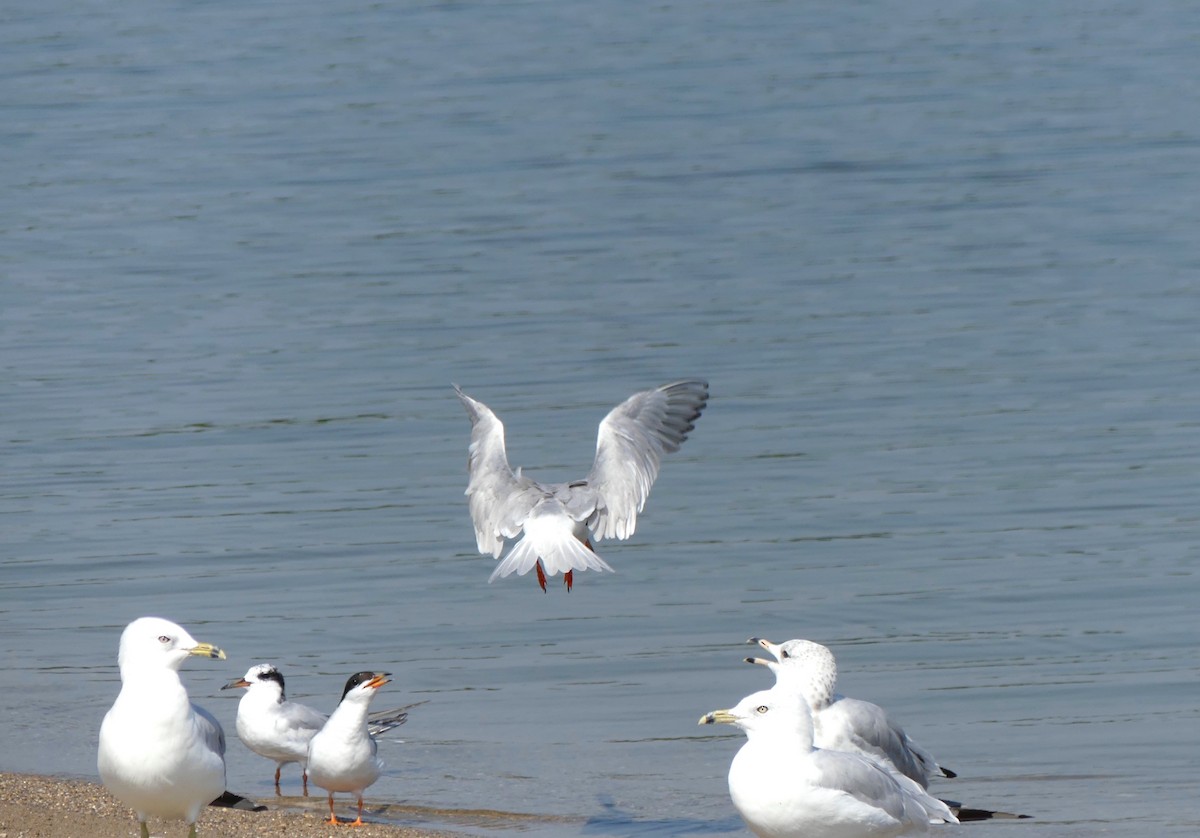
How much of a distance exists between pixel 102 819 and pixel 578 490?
137 inches

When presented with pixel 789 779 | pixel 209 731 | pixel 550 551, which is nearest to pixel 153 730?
pixel 209 731

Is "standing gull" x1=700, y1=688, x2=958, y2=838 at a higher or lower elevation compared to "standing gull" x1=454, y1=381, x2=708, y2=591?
lower

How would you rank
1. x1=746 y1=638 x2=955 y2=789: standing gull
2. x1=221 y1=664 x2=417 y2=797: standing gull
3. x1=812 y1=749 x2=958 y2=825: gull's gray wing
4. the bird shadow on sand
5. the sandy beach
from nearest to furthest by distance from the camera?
x1=812 y1=749 x2=958 y2=825: gull's gray wing < the sandy beach < x1=746 y1=638 x2=955 y2=789: standing gull < the bird shadow on sand < x1=221 y1=664 x2=417 y2=797: standing gull

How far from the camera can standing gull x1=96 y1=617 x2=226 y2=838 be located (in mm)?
7426

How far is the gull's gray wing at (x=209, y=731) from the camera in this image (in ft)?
25.4

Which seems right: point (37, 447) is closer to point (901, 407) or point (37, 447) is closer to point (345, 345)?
point (345, 345)

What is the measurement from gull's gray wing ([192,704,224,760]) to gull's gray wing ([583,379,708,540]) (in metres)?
3.36

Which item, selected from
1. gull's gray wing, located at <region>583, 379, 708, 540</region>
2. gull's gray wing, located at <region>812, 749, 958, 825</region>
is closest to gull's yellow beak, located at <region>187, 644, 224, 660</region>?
gull's gray wing, located at <region>812, 749, 958, 825</region>

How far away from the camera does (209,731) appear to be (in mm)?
7930

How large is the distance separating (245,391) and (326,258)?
5198 millimetres

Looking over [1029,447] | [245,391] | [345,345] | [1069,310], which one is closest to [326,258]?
[345,345]

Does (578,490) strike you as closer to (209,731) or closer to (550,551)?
(550,551)

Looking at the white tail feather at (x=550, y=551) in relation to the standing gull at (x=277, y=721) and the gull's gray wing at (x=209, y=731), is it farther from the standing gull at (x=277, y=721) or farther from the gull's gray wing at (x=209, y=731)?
the gull's gray wing at (x=209, y=731)

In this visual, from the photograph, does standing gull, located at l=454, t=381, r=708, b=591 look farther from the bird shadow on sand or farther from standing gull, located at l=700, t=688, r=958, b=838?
standing gull, located at l=700, t=688, r=958, b=838
